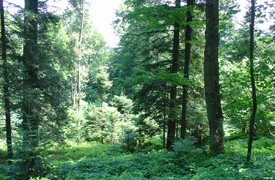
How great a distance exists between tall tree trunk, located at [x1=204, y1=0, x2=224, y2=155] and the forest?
0.03 m

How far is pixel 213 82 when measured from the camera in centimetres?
621

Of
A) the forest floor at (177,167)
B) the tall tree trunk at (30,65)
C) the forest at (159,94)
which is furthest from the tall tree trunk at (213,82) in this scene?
Answer: the tall tree trunk at (30,65)

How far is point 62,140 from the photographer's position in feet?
36.4

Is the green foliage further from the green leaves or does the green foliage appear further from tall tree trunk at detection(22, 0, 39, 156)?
tall tree trunk at detection(22, 0, 39, 156)

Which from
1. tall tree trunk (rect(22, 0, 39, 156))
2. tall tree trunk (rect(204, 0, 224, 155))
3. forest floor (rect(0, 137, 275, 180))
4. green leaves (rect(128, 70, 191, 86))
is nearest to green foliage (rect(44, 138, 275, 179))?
forest floor (rect(0, 137, 275, 180))

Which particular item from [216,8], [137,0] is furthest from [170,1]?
[216,8]

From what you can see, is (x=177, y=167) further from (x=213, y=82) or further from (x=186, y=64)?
(x=186, y=64)

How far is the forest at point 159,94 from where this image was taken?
17.6 feet

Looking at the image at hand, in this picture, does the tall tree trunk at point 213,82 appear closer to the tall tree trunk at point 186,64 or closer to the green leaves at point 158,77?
the green leaves at point 158,77

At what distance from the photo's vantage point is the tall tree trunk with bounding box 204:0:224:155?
20.2ft

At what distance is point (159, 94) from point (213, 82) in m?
4.07

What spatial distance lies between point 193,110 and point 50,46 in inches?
290

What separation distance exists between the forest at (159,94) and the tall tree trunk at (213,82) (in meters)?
0.03

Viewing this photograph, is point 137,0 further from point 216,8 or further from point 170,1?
point 216,8
